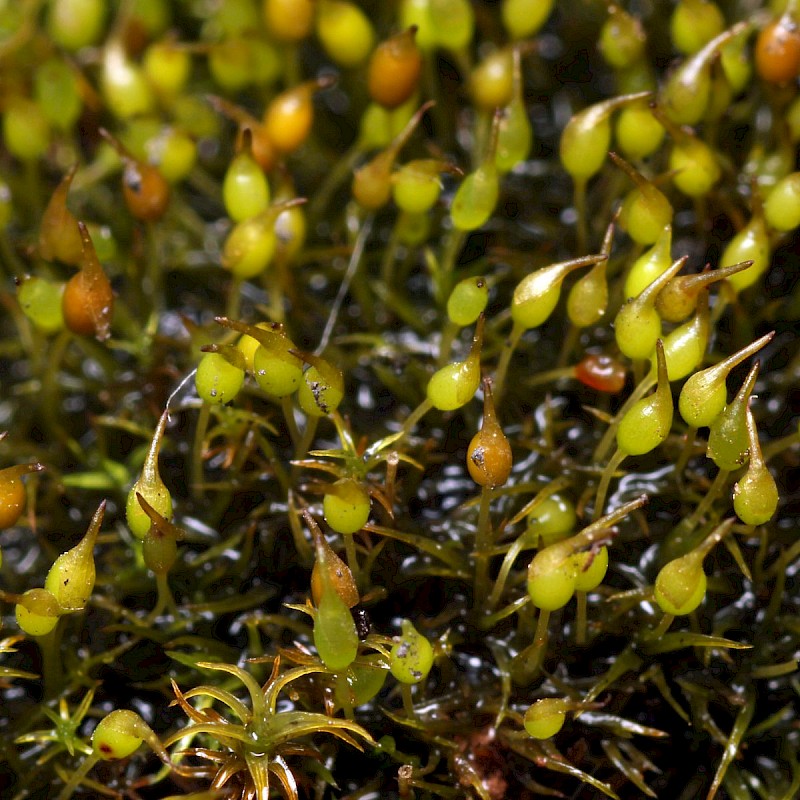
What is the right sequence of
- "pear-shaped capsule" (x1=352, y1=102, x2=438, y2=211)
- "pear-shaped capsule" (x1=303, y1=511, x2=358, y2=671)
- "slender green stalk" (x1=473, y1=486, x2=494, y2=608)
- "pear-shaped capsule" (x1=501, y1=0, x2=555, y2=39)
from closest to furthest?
"pear-shaped capsule" (x1=303, y1=511, x2=358, y2=671) → "slender green stalk" (x1=473, y1=486, x2=494, y2=608) → "pear-shaped capsule" (x1=352, y1=102, x2=438, y2=211) → "pear-shaped capsule" (x1=501, y1=0, x2=555, y2=39)

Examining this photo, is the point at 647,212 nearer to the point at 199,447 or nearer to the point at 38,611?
the point at 199,447

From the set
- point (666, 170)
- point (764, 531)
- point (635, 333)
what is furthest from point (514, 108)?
point (764, 531)

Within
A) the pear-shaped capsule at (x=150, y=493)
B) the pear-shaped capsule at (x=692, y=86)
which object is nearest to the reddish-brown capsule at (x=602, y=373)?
the pear-shaped capsule at (x=692, y=86)

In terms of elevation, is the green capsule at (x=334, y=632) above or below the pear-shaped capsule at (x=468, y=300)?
below

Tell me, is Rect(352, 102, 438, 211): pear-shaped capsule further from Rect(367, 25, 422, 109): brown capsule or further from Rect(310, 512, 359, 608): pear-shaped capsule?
Rect(310, 512, 359, 608): pear-shaped capsule

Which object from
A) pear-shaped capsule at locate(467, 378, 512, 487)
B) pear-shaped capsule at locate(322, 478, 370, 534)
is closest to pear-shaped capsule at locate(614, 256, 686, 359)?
pear-shaped capsule at locate(467, 378, 512, 487)

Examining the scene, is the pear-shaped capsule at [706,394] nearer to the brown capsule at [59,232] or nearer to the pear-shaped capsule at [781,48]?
the pear-shaped capsule at [781,48]
